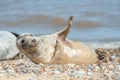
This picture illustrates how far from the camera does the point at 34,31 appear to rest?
10.1 m

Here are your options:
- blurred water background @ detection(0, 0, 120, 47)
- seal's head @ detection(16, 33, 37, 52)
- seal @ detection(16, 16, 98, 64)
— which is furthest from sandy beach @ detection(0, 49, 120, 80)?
blurred water background @ detection(0, 0, 120, 47)

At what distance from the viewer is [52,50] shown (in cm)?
572

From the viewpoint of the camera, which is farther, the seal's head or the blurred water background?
the blurred water background

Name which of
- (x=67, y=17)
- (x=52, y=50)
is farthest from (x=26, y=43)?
(x=67, y=17)

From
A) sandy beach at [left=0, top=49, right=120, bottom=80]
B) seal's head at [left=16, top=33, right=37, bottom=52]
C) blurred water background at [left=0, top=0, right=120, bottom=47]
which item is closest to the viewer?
sandy beach at [left=0, top=49, right=120, bottom=80]

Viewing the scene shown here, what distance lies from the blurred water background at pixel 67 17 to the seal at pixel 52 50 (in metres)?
2.72

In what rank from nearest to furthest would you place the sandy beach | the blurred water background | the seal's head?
the sandy beach → the seal's head → the blurred water background

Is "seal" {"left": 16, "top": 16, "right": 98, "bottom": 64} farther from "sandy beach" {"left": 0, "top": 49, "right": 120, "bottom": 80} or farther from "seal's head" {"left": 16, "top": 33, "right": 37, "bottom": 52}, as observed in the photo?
"sandy beach" {"left": 0, "top": 49, "right": 120, "bottom": 80}

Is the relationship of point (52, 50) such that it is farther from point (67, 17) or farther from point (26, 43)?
point (67, 17)

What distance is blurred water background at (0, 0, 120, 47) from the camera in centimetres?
940

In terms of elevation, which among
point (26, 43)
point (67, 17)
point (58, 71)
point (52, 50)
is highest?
point (26, 43)

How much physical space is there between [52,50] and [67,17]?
19.7 feet

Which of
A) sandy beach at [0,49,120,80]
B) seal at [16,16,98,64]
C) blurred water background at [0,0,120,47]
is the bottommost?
blurred water background at [0,0,120,47]

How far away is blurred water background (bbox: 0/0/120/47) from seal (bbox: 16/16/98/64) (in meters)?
2.72
